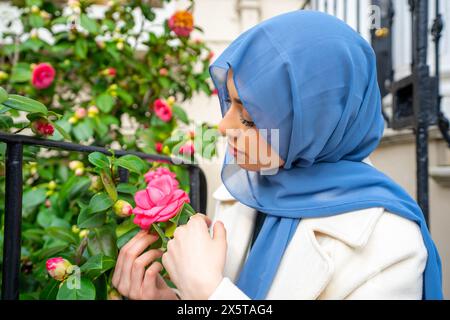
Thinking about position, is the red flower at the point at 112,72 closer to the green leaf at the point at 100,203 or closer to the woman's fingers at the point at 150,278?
the green leaf at the point at 100,203

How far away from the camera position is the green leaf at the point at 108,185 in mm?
941

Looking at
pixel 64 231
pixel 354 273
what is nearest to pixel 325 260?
pixel 354 273

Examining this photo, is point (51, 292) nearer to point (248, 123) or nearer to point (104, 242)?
point (104, 242)

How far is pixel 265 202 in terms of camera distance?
0.90 metres

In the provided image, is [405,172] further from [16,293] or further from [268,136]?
[16,293]

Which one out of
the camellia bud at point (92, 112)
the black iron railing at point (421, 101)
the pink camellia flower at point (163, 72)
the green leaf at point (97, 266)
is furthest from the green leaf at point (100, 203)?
the pink camellia flower at point (163, 72)

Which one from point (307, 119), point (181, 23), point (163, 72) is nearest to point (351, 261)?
point (307, 119)

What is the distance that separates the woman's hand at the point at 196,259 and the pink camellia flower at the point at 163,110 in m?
1.41

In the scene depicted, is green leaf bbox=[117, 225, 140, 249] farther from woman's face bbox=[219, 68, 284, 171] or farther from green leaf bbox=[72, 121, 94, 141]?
green leaf bbox=[72, 121, 94, 141]

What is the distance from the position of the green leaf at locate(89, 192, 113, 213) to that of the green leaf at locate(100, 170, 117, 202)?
1cm

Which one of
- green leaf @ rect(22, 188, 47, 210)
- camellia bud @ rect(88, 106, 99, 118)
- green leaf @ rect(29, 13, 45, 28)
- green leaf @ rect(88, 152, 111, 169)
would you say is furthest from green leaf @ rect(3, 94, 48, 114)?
green leaf @ rect(29, 13, 45, 28)

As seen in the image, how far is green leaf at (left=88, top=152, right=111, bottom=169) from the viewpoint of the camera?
0.91 metres

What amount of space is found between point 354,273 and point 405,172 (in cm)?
159

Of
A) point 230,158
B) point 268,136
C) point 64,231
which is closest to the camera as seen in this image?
point 268,136
